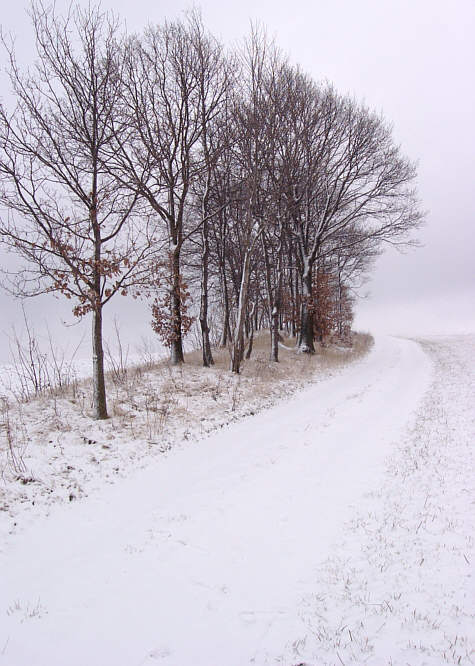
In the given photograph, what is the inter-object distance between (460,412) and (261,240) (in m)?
11.3

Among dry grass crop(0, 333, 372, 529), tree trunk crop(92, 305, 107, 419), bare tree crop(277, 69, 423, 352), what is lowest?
dry grass crop(0, 333, 372, 529)

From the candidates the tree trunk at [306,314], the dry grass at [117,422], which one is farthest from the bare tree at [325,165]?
the dry grass at [117,422]

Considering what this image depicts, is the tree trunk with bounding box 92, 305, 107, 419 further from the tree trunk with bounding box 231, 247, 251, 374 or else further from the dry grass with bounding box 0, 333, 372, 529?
the tree trunk with bounding box 231, 247, 251, 374

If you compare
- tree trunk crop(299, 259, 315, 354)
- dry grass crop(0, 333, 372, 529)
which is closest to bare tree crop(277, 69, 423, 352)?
tree trunk crop(299, 259, 315, 354)

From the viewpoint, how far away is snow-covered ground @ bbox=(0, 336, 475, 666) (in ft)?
9.07

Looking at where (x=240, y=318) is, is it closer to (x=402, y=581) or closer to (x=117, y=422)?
(x=117, y=422)

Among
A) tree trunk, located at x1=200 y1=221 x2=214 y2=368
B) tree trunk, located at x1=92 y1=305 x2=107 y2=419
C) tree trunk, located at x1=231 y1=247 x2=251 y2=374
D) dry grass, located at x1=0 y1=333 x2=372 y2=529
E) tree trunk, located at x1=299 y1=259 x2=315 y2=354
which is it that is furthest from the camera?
tree trunk, located at x1=299 y1=259 x2=315 y2=354

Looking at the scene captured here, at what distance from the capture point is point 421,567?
137 inches

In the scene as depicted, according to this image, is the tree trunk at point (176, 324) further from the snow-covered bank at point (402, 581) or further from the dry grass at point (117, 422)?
the snow-covered bank at point (402, 581)

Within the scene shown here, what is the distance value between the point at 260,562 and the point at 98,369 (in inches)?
247

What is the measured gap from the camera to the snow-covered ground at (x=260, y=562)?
276 cm

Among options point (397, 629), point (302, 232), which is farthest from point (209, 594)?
point (302, 232)

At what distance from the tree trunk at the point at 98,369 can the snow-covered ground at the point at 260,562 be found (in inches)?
94.6

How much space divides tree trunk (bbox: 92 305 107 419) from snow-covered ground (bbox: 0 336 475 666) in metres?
2.40
